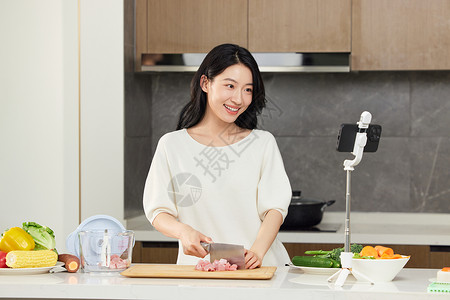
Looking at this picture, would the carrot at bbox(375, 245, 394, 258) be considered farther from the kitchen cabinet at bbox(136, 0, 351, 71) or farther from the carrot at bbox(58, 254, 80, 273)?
the kitchen cabinet at bbox(136, 0, 351, 71)

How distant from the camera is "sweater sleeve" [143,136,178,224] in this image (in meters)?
2.32

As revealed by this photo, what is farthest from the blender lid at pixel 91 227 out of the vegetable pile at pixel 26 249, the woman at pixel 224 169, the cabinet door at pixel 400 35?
the cabinet door at pixel 400 35

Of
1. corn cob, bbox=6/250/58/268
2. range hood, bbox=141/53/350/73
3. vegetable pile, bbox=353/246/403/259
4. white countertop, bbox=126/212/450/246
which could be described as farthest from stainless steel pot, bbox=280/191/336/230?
corn cob, bbox=6/250/58/268

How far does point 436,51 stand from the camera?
3.52 meters

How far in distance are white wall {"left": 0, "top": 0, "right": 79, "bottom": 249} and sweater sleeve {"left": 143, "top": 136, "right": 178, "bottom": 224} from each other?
1.18 metres

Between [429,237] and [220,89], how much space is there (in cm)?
151

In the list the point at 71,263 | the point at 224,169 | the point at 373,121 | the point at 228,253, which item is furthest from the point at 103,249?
the point at 373,121

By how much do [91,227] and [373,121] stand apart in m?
2.21

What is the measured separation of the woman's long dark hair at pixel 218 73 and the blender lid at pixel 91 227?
506 millimetres

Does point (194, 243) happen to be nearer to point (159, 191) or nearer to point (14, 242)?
point (159, 191)

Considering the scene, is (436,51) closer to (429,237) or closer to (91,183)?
(429,237)

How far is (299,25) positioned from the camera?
142 inches

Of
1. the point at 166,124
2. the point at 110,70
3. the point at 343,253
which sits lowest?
the point at 343,253

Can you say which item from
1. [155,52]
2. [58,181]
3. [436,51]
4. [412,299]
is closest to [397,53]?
[436,51]
